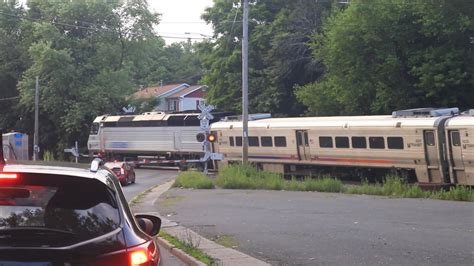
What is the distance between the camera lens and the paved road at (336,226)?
905 centimetres

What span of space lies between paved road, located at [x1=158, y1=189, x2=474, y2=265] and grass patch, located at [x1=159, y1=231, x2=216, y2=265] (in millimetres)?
747

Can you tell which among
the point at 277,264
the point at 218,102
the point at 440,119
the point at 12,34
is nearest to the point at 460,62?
the point at 440,119

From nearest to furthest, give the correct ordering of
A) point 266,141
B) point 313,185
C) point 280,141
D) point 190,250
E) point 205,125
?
point 190,250
point 313,185
point 205,125
point 280,141
point 266,141

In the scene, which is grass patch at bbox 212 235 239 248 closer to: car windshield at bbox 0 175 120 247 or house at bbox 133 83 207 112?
car windshield at bbox 0 175 120 247

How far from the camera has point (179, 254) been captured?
984 centimetres

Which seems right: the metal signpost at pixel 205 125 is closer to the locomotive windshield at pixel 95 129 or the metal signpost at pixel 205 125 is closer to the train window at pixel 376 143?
the train window at pixel 376 143

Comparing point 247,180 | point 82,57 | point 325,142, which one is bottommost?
point 247,180

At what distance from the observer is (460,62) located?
28.8 metres

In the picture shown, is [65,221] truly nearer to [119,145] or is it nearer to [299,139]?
[299,139]

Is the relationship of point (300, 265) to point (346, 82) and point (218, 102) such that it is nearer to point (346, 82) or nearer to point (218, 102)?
point (346, 82)

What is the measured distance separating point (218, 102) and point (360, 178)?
18.3 meters

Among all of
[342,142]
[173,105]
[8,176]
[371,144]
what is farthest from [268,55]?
[173,105]

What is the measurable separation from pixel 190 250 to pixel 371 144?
59.4 ft

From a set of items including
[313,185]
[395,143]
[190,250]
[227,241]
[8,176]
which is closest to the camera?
[8,176]
